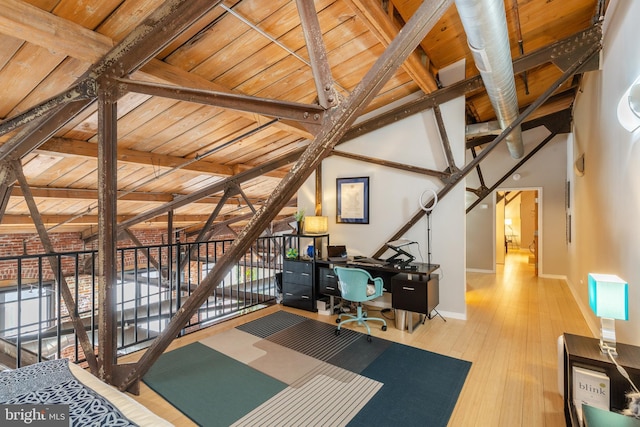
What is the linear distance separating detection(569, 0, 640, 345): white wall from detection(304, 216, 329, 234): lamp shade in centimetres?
340

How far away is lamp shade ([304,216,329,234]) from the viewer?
4758 mm

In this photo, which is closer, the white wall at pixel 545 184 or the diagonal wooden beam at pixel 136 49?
the diagonal wooden beam at pixel 136 49

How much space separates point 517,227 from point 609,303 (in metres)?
13.7

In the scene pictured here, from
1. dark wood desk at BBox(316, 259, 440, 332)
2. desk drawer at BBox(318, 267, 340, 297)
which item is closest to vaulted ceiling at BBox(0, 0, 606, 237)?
desk drawer at BBox(318, 267, 340, 297)

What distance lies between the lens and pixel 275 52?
9.77 ft

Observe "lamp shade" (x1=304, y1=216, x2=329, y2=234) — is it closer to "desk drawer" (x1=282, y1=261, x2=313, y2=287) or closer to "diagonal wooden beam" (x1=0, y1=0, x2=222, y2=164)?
"desk drawer" (x1=282, y1=261, x2=313, y2=287)

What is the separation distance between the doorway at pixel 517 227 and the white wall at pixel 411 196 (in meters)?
4.55

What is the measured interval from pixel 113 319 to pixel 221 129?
275 cm

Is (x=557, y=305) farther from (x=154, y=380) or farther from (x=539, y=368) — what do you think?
(x=154, y=380)

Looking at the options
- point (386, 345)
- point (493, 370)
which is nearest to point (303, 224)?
point (386, 345)

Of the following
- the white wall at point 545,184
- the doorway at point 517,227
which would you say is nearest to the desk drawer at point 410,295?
the white wall at point 545,184

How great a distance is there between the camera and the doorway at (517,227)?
8391 millimetres

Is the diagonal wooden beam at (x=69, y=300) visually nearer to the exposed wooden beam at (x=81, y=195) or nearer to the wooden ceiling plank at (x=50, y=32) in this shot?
the wooden ceiling plank at (x=50, y=32)

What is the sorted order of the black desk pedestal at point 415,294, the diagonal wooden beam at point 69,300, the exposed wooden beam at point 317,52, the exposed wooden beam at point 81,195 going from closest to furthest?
the exposed wooden beam at point 317,52, the diagonal wooden beam at point 69,300, the black desk pedestal at point 415,294, the exposed wooden beam at point 81,195
